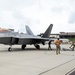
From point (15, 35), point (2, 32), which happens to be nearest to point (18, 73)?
point (2, 32)

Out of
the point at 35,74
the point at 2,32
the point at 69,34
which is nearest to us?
the point at 35,74

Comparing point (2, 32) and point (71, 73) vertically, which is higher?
point (2, 32)

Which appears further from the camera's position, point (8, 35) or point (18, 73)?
point (8, 35)

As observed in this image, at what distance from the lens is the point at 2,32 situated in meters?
25.6

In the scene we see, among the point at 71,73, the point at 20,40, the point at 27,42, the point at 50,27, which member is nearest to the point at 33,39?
the point at 27,42

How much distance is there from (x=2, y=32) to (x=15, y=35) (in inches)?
96.2

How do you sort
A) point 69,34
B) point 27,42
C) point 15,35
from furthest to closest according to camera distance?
point 69,34 → point 27,42 → point 15,35

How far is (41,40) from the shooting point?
32219 mm

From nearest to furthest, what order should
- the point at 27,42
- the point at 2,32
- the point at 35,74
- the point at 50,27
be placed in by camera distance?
the point at 35,74
the point at 2,32
the point at 27,42
the point at 50,27

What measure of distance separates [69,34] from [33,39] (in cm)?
11411

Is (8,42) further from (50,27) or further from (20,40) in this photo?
(50,27)

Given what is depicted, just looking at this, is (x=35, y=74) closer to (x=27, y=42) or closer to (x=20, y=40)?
(x=20, y=40)

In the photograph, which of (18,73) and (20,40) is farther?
(20,40)

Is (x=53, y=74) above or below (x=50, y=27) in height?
below
